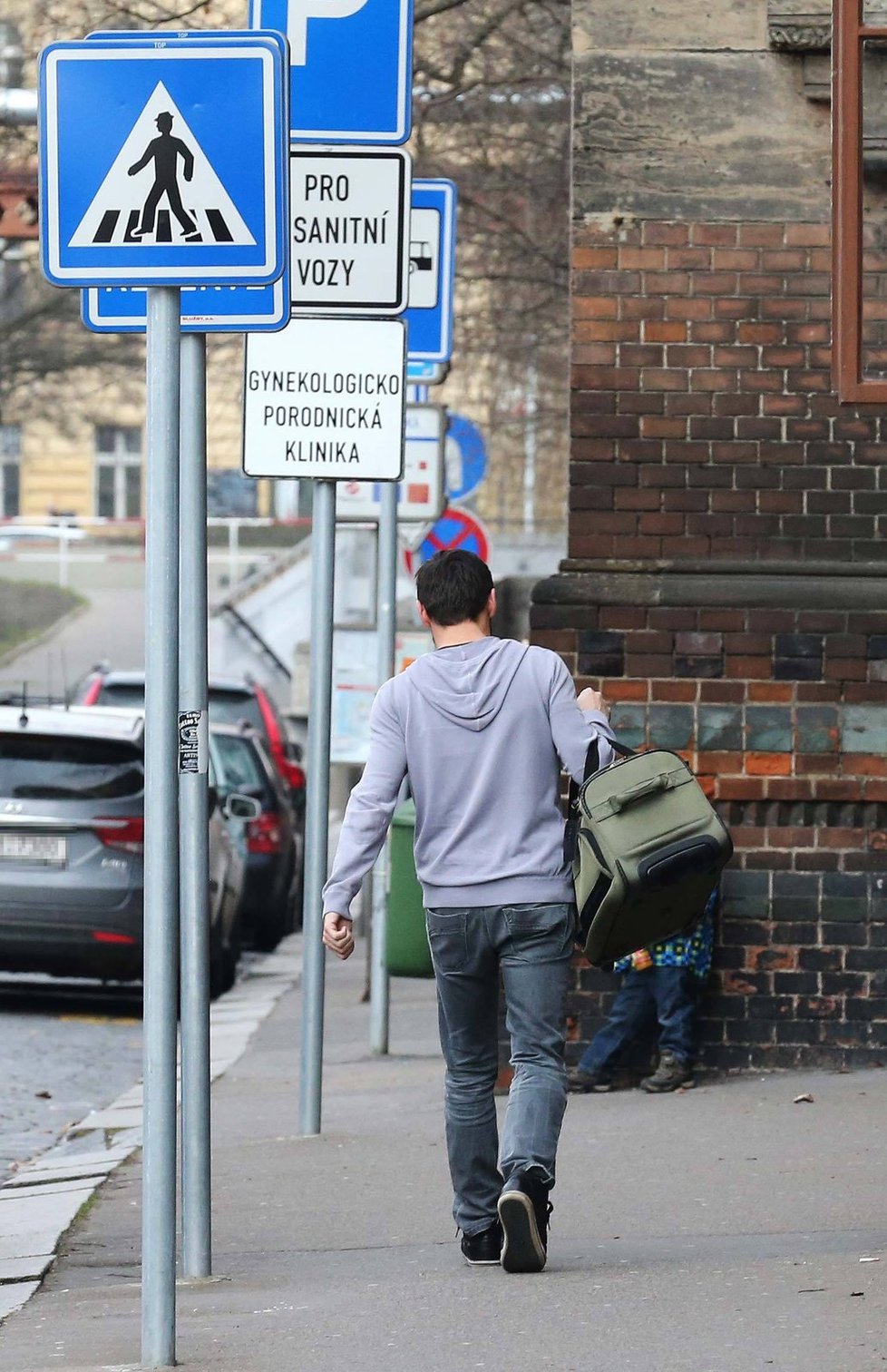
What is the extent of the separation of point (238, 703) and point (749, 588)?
1300 centimetres

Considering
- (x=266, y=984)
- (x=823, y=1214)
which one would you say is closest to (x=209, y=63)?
(x=823, y=1214)

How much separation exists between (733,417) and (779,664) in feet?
2.95

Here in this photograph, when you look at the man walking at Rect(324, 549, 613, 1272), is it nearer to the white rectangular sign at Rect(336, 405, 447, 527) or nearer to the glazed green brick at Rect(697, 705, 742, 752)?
the glazed green brick at Rect(697, 705, 742, 752)

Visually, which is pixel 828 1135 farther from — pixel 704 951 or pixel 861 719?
pixel 861 719

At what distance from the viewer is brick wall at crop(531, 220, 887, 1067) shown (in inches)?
343

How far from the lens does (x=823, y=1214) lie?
6.30m

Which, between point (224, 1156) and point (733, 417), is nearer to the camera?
point (224, 1156)

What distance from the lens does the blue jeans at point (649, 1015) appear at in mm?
8508

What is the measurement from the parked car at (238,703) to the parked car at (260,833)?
1.71m

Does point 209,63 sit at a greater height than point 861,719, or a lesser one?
greater

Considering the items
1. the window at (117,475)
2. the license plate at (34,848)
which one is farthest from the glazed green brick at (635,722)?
the window at (117,475)

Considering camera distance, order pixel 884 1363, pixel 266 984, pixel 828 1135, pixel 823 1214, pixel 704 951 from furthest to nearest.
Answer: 1. pixel 266 984
2. pixel 704 951
3. pixel 828 1135
4. pixel 823 1214
5. pixel 884 1363

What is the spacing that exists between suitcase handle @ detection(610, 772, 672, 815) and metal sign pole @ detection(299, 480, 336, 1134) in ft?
7.17

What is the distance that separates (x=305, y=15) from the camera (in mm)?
7801
